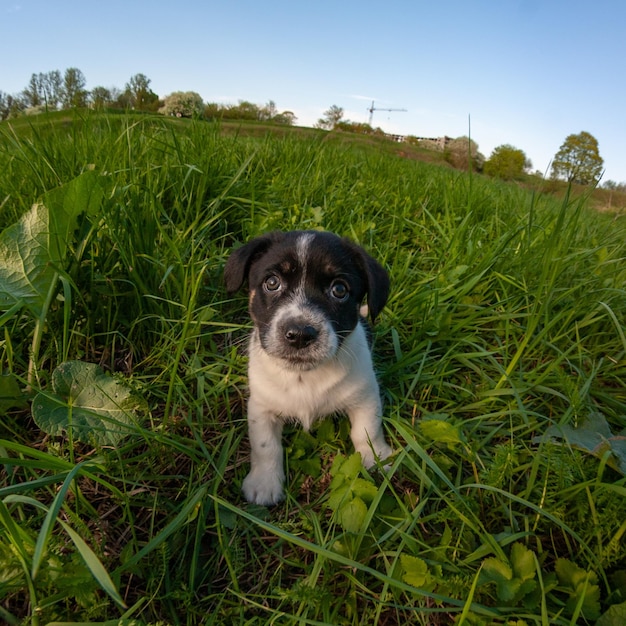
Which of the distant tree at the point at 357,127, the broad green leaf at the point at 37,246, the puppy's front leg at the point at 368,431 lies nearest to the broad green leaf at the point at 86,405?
the broad green leaf at the point at 37,246

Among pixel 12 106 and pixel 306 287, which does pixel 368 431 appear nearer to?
pixel 306 287

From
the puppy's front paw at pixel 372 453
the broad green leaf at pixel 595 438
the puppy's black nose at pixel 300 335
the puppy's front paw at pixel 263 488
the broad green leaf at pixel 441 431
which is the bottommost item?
the puppy's front paw at pixel 263 488

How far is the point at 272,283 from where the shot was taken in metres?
2.48

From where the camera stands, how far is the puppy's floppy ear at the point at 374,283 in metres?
2.42

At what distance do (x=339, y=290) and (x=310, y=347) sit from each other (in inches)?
18.1

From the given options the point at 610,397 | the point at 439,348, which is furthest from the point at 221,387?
the point at 610,397

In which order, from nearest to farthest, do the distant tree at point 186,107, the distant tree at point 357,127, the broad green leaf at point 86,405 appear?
1. the broad green leaf at point 86,405
2. the distant tree at point 186,107
3. the distant tree at point 357,127

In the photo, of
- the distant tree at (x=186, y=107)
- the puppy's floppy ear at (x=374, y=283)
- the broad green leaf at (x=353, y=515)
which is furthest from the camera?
the distant tree at (x=186, y=107)

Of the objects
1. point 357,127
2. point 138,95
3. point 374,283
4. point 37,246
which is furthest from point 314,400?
point 357,127

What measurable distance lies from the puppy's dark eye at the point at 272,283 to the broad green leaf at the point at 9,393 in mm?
1352

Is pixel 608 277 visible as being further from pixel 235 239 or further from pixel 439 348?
pixel 235 239

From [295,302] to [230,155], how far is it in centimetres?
269

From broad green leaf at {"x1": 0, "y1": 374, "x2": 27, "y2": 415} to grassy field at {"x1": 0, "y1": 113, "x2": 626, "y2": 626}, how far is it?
0.4 inches

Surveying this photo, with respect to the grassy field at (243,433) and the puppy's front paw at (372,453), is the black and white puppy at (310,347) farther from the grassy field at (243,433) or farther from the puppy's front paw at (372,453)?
the grassy field at (243,433)
